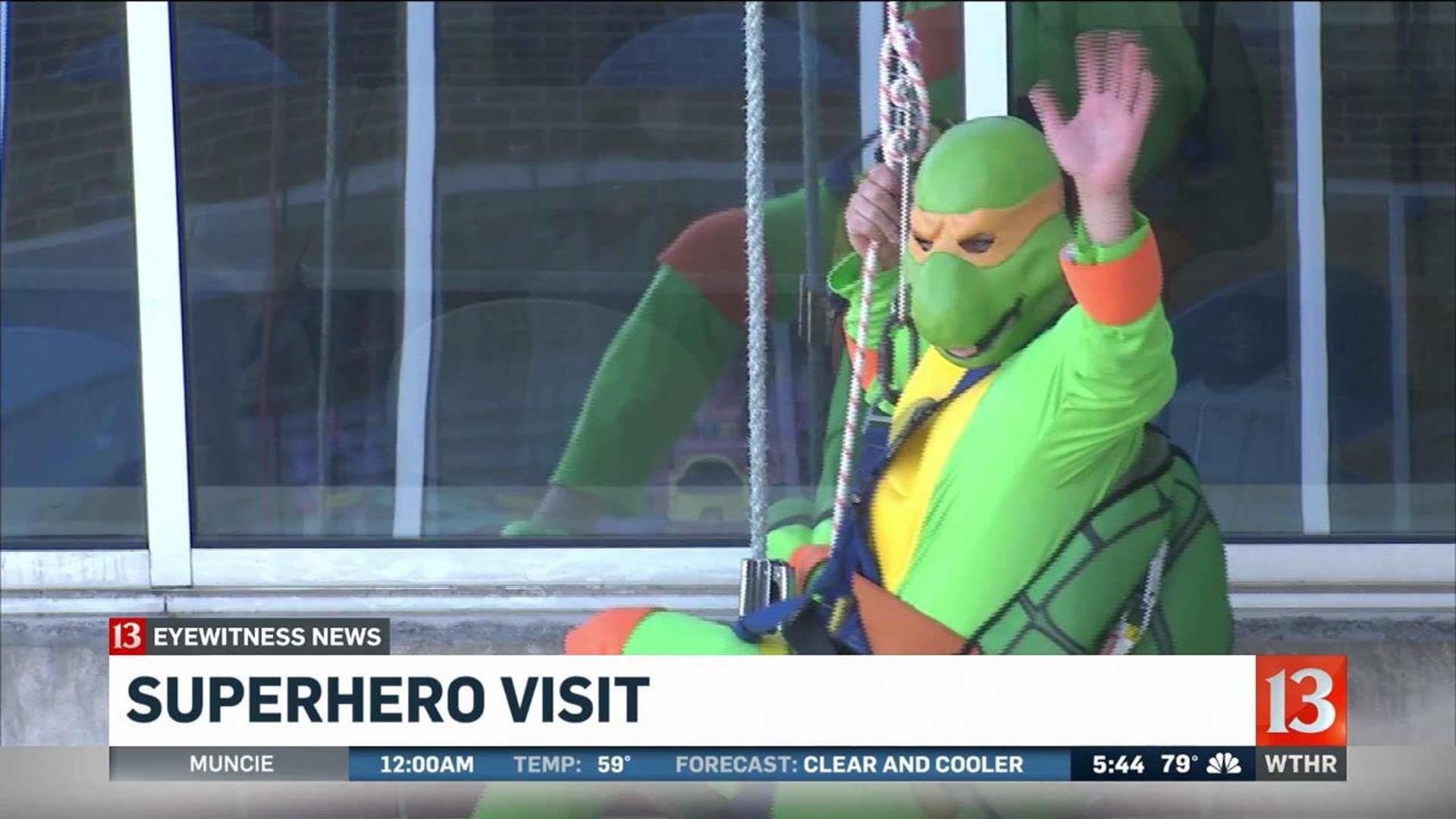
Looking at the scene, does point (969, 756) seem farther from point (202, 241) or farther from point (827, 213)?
point (202, 241)

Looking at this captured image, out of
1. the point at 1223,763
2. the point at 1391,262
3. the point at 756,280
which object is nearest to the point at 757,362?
the point at 756,280

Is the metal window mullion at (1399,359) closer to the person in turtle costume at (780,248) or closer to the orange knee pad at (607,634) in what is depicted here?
the person in turtle costume at (780,248)

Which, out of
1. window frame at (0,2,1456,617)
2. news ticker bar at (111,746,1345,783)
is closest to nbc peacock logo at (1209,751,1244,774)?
news ticker bar at (111,746,1345,783)

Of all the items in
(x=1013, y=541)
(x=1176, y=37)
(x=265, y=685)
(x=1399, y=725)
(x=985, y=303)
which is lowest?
(x=1399, y=725)

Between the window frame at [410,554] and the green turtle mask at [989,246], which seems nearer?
the green turtle mask at [989,246]

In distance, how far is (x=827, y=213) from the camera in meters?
3.79

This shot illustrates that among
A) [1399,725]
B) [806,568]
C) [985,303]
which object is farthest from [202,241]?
[1399,725]

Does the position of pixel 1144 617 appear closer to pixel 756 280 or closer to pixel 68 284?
pixel 756 280

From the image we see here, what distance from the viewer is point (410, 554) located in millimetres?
3820

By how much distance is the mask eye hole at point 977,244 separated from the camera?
2.70 m

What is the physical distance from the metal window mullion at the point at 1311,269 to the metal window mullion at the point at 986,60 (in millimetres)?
595

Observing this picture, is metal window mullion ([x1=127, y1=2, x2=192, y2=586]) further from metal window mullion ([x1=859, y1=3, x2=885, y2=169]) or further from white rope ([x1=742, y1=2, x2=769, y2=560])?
white rope ([x1=742, y1=2, x2=769, y2=560])

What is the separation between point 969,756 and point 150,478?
1.77 meters

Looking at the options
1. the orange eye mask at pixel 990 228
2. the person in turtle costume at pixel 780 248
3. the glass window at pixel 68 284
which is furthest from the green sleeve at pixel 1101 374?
the glass window at pixel 68 284
